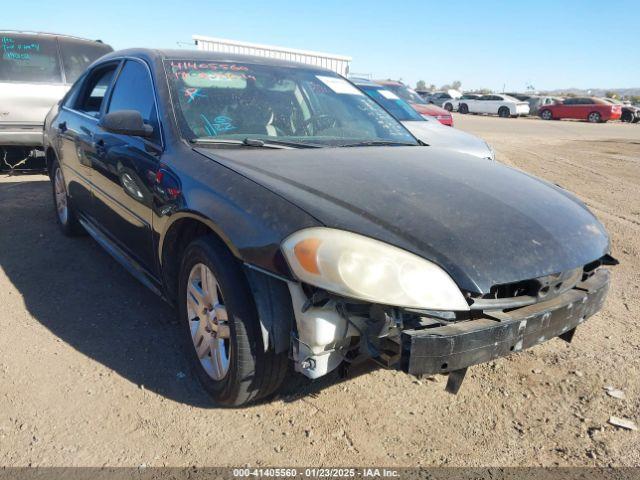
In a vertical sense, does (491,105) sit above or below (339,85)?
below

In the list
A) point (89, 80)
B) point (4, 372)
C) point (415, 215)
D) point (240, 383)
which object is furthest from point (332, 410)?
point (89, 80)

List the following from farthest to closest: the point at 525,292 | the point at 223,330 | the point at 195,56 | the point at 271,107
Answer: the point at 195,56 → the point at 271,107 → the point at 223,330 → the point at 525,292

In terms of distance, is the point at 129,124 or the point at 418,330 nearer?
the point at 418,330

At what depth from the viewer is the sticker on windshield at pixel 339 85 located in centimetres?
367

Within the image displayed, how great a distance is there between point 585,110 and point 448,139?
26538 mm

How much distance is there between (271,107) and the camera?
124 inches

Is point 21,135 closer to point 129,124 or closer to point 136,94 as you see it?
point 136,94

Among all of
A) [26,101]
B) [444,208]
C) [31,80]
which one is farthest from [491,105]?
[444,208]

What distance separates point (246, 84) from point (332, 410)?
195cm

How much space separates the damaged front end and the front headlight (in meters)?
0.05

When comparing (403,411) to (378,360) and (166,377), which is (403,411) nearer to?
(378,360)

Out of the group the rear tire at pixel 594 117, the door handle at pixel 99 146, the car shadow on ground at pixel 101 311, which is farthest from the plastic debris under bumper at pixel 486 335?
the rear tire at pixel 594 117

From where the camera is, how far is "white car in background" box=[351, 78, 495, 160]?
6.62m

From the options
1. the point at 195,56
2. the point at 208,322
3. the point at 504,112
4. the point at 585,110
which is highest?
the point at 195,56
